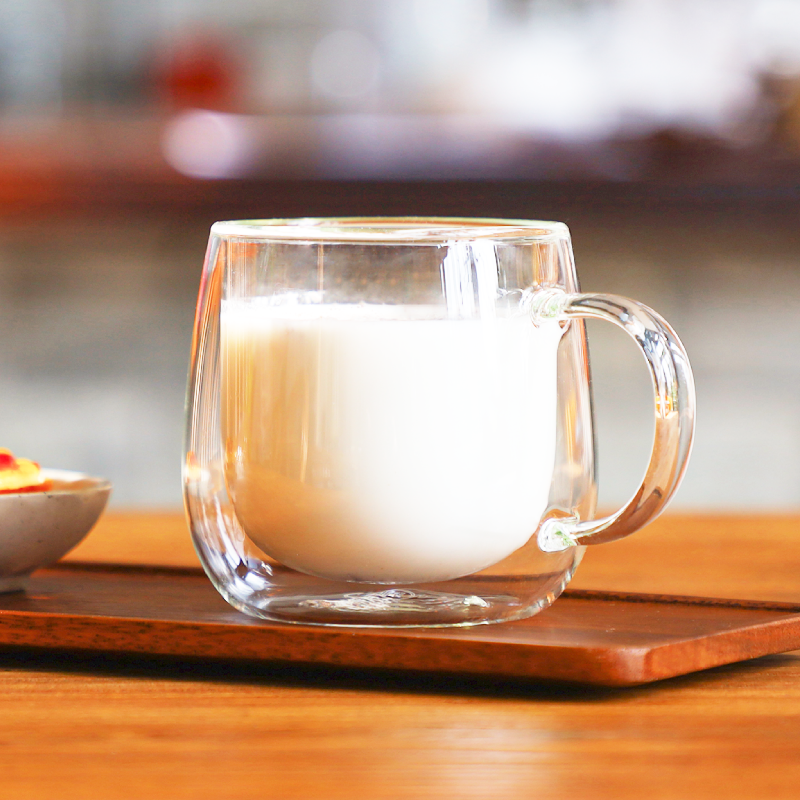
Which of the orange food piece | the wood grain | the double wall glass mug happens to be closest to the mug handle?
the double wall glass mug

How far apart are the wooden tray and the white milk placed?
3cm

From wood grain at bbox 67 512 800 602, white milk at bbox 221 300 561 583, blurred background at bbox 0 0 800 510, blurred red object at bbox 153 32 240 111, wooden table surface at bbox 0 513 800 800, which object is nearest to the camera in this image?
wooden table surface at bbox 0 513 800 800

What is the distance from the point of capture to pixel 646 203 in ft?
5.29

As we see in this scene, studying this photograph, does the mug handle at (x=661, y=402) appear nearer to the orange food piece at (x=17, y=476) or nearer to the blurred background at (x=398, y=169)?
the orange food piece at (x=17, y=476)

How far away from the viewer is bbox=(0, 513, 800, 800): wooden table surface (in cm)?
35

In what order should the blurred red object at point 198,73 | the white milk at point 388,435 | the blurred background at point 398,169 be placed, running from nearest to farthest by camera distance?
1. the white milk at point 388,435
2. the blurred background at point 398,169
3. the blurred red object at point 198,73

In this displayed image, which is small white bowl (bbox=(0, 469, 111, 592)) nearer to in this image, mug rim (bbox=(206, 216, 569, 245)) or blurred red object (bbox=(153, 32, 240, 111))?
mug rim (bbox=(206, 216, 569, 245))


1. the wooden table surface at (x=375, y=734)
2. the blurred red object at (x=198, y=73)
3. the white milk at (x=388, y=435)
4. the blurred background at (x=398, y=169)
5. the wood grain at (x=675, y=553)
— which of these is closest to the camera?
the wooden table surface at (x=375, y=734)

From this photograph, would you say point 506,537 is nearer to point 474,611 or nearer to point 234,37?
point 474,611

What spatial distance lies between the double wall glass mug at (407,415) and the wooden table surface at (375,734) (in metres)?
0.05

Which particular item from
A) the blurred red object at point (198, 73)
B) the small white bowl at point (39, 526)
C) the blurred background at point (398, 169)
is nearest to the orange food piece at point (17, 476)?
the small white bowl at point (39, 526)

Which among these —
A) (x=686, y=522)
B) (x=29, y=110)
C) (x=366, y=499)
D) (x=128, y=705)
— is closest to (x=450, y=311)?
(x=366, y=499)

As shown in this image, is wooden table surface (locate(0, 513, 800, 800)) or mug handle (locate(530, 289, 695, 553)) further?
mug handle (locate(530, 289, 695, 553))

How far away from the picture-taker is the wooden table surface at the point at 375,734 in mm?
349
